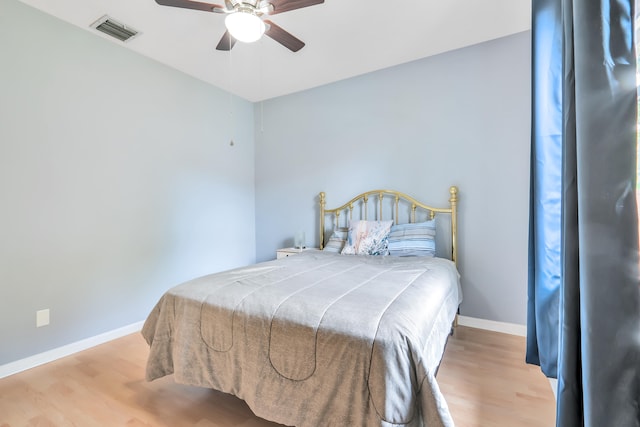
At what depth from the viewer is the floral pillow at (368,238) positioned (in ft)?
9.27

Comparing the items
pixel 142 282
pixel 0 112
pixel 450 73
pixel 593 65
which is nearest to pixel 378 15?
pixel 450 73

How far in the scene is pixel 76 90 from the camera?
2.44 m

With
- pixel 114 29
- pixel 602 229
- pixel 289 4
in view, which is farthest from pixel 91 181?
pixel 602 229

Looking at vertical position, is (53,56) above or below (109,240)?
above

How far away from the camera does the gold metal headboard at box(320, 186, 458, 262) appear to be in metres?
2.76

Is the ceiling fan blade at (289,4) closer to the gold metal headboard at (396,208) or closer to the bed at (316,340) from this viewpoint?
the bed at (316,340)

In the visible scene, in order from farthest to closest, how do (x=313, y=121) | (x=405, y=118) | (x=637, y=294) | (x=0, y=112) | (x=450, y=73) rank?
1. (x=313, y=121)
2. (x=405, y=118)
3. (x=450, y=73)
4. (x=0, y=112)
5. (x=637, y=294)

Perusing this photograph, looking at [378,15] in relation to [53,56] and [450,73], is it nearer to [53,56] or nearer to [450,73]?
[450,73]

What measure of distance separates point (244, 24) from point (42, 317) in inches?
102

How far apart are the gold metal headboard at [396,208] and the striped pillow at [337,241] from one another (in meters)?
0.24

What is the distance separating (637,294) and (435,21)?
8.35 feet

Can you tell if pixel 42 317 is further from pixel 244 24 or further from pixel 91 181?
pixel 244 24

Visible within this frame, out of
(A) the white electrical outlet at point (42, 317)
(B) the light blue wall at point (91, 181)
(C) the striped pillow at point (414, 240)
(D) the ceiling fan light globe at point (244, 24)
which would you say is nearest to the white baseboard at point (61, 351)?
(B) the light blue wall at point (91, 181)

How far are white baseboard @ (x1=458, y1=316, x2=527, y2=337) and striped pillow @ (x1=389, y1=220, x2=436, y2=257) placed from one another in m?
0.72
